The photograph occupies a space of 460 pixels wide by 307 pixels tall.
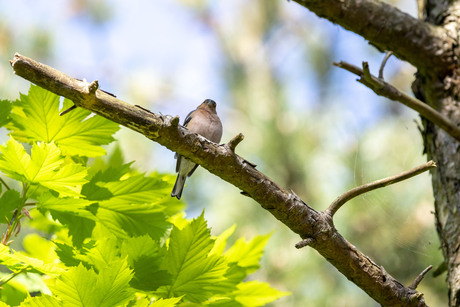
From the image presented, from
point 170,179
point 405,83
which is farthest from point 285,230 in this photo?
point 170,179

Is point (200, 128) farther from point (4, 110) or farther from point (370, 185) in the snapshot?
point (4, 110)

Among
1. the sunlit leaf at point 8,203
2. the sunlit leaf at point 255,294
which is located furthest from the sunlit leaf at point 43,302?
the sunlit leaf at point 255,294

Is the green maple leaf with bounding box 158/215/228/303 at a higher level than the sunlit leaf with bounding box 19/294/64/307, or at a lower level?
higher

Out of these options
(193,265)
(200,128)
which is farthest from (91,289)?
(200,128)

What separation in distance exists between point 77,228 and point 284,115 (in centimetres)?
399

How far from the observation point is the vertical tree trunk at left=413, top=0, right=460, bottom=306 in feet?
6.98

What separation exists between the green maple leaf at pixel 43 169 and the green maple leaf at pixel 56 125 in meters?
0.21

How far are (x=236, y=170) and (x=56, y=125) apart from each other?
1.87 feet

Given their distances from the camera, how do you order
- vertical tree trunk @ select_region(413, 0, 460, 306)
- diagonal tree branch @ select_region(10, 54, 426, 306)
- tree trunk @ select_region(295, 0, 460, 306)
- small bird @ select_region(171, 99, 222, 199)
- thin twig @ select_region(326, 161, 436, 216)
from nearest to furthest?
diagonal tree branch @ select_region(10, 54, 426, 306)
thin twig @ select_region(326, 161, 436, 216)
vertical tree trunk @ select_region(413, 0, 460, 306)
tree trunk @ select_region(295, 0, 460, 306)
small bird @ select_region(171, 99, 222, 199)

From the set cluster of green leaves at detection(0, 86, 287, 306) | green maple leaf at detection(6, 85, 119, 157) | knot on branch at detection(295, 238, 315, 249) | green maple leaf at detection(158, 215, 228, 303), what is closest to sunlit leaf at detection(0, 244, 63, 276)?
cluster of green leaves at detection(0, 86, 287, 306)

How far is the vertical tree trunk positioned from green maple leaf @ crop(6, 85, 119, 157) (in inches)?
59.0

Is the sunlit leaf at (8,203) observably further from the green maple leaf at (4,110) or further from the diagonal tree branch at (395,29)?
the diagonal tree branch at (395,29)

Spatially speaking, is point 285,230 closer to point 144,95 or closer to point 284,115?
point 284,115

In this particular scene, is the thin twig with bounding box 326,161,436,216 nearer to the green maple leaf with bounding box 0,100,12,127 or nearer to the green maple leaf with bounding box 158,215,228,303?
the green maple leaf with bounding box 158,215,228,303
